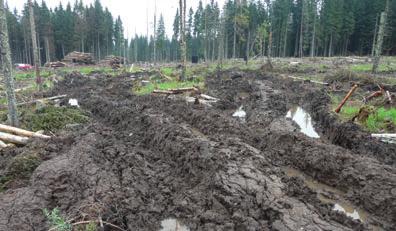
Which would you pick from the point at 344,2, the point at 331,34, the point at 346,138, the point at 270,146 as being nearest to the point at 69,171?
the point at 270,146

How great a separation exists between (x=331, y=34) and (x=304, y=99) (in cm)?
4124

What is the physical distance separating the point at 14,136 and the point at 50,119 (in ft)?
6.70

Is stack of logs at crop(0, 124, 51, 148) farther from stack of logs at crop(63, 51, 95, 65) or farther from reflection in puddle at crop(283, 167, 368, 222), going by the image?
stack of logs at crop(63, 51, 95, 65)

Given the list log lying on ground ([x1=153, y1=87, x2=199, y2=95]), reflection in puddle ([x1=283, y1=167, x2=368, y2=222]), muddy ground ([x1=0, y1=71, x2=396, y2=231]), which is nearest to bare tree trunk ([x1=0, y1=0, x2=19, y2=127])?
muddy ground ([x1=0, y1=71, x2=396, y2=231])

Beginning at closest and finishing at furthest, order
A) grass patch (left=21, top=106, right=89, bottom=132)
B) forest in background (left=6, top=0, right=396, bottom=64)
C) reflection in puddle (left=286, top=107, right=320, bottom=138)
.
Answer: grass patch (left=21, top=106, right=89, bottom=132) < reflection in puddle (left=286, top=107, right=320, bottom=138) < forest in background (left=6, top=0, right=396, bottom=64)

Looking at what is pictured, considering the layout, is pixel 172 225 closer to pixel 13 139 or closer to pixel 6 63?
pixel 13 139

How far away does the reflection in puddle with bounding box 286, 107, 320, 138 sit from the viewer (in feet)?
34.9

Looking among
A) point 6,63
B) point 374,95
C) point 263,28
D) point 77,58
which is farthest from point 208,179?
point 77,58

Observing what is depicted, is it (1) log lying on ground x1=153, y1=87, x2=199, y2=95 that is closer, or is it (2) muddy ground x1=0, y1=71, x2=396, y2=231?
(2) muddy ground x1=0, y1=71, x2=396, y2=231

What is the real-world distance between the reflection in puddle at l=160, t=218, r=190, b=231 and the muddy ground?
0.08 metres

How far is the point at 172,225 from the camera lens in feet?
17.5

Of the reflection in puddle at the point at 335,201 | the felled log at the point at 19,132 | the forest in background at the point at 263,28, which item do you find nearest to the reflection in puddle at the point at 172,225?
the reflection in puddle at the point at 335,201

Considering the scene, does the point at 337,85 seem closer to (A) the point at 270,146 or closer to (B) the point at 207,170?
(A) the point at 270,146

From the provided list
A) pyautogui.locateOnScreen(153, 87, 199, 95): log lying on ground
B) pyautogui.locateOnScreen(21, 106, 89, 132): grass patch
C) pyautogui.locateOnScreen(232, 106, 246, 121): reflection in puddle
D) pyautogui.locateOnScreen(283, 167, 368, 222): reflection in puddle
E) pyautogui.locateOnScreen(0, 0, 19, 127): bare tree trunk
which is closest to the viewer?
pyautogui.locateOnScreen(283, 167, 368, 222): reflection in puddle
